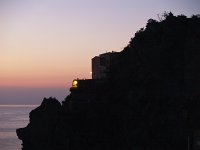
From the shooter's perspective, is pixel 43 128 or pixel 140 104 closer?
pixel 140 104

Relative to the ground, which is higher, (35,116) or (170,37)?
(170,37)

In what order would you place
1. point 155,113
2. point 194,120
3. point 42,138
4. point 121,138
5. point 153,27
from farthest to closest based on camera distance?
point 42,138 → point 153,27 → point 121,138 → point 155,113 → point 194,120

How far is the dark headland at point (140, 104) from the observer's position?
26.6m

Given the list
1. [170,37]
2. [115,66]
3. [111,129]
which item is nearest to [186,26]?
[170,37]

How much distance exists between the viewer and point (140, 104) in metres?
28.6

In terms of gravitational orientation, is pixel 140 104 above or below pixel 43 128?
above

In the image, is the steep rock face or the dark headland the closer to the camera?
the dark headland

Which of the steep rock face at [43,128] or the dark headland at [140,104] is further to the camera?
the steep rock face at [43,128]

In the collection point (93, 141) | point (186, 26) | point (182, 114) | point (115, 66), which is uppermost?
point (186, 26)

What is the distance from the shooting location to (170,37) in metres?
30.6

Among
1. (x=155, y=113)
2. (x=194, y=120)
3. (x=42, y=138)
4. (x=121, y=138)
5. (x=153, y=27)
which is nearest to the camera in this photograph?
(x=194, y=120)

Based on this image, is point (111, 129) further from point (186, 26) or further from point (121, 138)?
point (186, 26)

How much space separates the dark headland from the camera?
87.2 feet

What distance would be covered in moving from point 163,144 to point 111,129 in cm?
582
